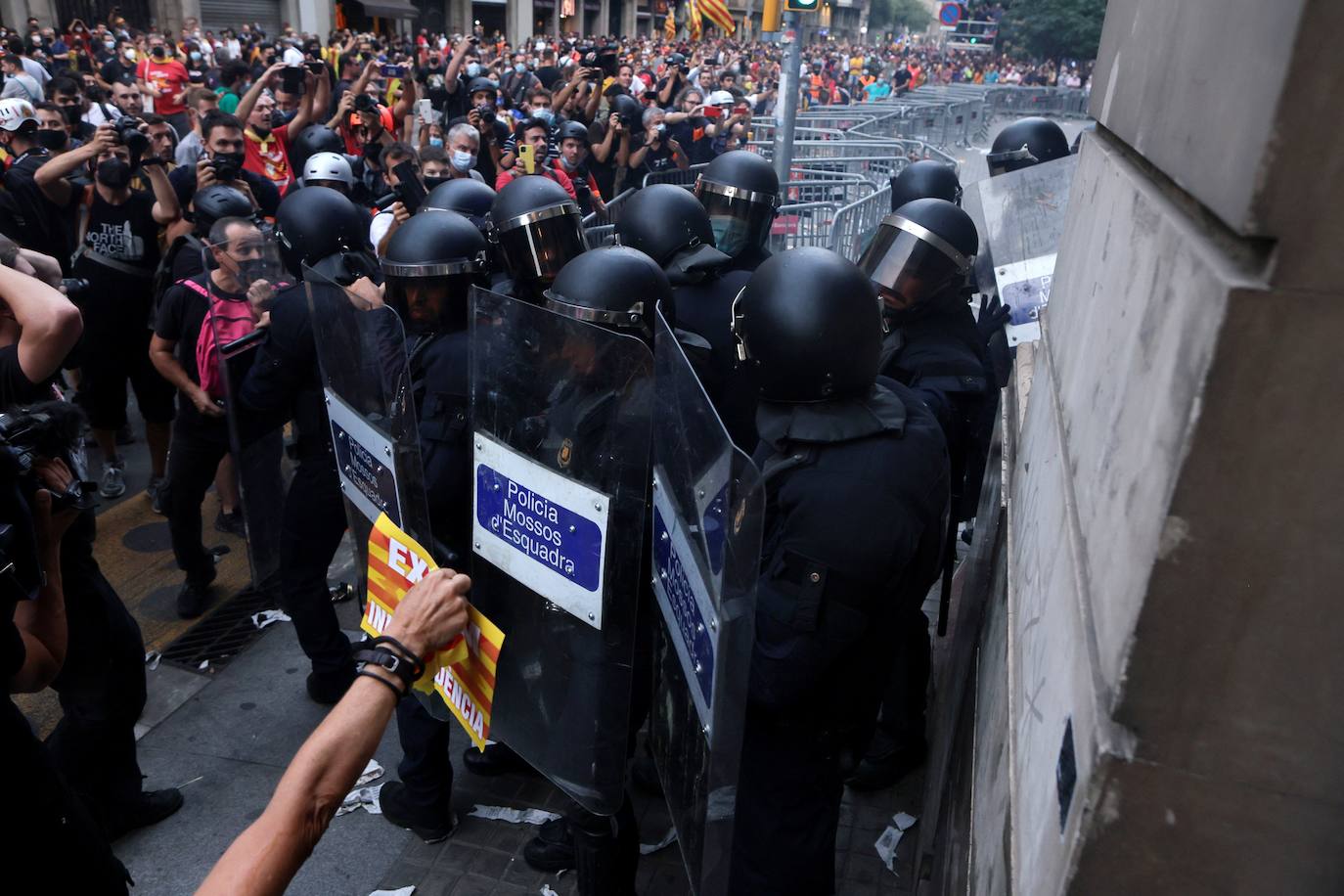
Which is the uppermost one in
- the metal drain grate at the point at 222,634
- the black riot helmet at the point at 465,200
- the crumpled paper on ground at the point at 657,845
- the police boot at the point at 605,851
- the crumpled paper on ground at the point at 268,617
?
the black riot helmet at the point at 465,200

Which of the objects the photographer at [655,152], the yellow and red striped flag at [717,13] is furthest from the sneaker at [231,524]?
the yellow and red striped flag at [717,13]

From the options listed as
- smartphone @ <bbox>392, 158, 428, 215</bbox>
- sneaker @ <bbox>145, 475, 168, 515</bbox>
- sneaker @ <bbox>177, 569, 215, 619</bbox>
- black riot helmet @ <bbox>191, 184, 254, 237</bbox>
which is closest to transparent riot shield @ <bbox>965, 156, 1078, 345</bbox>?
smartphone @ <bbox>392, 158, 428, 215</bbox>

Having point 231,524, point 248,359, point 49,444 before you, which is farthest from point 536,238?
point 231,524

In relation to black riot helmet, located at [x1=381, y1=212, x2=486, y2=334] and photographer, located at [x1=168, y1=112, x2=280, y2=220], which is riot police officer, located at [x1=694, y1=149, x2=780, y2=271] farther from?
photographer, located at [x1=168, y1=112, x2=280, y2=220]

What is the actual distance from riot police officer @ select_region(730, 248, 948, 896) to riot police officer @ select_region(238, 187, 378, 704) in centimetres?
189

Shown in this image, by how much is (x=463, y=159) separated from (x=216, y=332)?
14.5 feet

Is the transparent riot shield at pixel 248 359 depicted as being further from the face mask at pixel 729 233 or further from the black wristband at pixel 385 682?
the black wristband at pixel 385 682

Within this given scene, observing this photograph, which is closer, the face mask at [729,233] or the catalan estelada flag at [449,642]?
the catalan estelada flag at [449,642]

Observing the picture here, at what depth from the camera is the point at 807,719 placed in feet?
8.31

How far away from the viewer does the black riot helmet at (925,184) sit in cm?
557

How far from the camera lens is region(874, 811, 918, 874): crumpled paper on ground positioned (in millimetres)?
3512

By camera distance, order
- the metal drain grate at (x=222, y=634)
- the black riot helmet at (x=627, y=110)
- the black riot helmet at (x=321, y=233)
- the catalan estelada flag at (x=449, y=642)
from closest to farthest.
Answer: the catalan estelada flag at (x=449, y=642) → the black riot helmet at (x=321, y=233) → the metal drain grate at (x=222, y=634) → the black riot helmet at (x=627, y=110)

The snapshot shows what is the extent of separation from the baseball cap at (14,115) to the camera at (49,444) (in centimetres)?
491

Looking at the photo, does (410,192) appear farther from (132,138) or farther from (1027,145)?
(1027,145)
